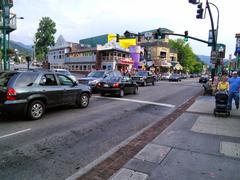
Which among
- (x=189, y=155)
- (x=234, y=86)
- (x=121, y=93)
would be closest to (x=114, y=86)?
(x=121, y=93)

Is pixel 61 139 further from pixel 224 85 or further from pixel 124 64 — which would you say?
pixel 124 64

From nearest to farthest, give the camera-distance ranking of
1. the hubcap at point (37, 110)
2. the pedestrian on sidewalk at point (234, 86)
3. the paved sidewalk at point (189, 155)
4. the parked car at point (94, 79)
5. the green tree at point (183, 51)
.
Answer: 1. the paved sidewalk at point (189, 155)
2. the hubcap at point (37, 110)
3. the pedestrian on sidewalk at point (234, 86)
4. the parked car at point (94, 79)
5. the green tree at point (183, 51)

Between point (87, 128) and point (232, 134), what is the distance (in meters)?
4.41

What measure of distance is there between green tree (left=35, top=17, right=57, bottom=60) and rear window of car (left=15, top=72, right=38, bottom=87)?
200 ft

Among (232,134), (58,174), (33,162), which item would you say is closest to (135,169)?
(58,174)

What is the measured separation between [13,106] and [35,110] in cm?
78

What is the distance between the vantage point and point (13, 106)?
21.8 ft

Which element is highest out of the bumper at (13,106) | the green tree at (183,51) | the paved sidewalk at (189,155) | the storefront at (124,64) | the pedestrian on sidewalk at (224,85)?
the green tree at (183,51)

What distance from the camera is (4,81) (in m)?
6.91

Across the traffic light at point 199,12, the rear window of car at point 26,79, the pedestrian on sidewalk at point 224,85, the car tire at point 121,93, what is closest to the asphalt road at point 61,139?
the rear window of car at point 26,79

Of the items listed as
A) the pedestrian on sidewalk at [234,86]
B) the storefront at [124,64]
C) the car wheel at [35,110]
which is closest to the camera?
the car wheel at [35,110]

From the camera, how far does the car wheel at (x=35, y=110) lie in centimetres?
705

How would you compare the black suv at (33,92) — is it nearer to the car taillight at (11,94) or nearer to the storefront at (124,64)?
the car taillight at (11,94)

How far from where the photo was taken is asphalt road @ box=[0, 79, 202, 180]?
3816 millimetres
